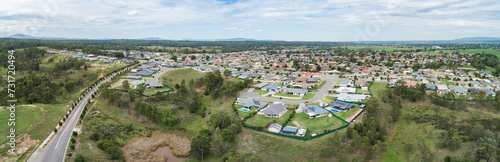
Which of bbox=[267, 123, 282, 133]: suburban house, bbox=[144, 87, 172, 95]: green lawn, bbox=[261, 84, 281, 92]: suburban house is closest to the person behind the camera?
bbox=[267, 123, 282, 133]: suburban house

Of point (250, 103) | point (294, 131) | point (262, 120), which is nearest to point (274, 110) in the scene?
point (262, 120)

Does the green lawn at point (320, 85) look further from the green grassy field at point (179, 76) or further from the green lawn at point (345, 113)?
the green grassy field at point (179, 76)

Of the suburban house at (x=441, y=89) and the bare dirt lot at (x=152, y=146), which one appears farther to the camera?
the suburban house at (x=441, y=89)

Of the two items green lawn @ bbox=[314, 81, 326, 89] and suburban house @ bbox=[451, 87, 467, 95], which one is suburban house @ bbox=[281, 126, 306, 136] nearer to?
green lawn @ bbox=[314, 81, 326, 89]

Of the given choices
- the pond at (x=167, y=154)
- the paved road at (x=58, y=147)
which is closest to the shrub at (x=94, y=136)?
the paved road at (x=58, y=147)

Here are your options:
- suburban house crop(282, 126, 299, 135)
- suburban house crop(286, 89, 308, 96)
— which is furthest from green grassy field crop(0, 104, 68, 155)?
suburban house crop(286, 89, 308, 96)
